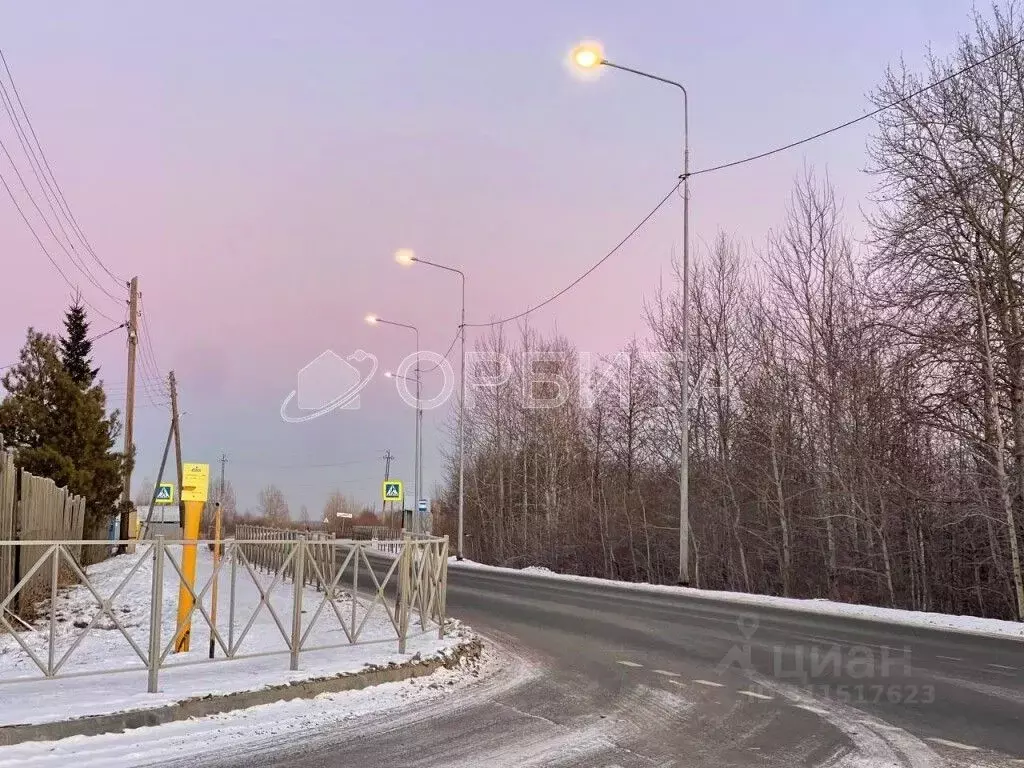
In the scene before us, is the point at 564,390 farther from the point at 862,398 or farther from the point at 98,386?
the point at 98,386

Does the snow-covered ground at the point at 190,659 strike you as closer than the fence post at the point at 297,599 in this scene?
Yes

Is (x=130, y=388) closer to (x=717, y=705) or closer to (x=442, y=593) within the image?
(x=442, y=593)

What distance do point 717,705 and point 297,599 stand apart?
4.32 meters

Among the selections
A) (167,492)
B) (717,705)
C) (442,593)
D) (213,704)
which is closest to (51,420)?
(167,492)

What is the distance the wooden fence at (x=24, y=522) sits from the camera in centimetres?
1238

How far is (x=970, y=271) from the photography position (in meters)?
18.5

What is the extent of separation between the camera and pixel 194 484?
1039 centimetres

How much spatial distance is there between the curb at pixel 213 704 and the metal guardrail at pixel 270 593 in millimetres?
658

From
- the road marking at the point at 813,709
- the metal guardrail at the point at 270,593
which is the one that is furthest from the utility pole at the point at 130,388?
the road marking at the point at 813,709

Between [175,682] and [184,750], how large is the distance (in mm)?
1738

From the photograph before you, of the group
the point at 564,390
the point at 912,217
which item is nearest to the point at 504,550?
the point at 564,390

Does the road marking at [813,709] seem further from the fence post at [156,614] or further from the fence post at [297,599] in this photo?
the fence post at [156,614]

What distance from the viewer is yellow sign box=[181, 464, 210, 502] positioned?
10320mm

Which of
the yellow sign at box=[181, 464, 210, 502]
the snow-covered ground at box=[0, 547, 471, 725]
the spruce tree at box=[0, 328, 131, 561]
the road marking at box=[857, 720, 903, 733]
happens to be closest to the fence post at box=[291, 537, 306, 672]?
the snow-covered ground at box=[0, 547, 471, 725]
